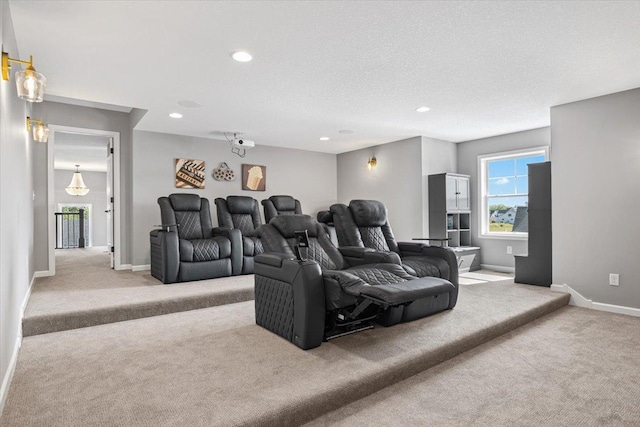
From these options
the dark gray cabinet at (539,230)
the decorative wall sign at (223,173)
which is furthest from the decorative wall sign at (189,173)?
the dark gray cabinet at (539,230)

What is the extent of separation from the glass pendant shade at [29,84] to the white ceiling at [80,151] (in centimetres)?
484

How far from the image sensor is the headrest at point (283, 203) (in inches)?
252

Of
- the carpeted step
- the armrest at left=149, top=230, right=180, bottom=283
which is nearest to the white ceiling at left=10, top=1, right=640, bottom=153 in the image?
the armrest at left=149, top=230, right=180, bottom=283

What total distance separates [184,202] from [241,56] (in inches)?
112

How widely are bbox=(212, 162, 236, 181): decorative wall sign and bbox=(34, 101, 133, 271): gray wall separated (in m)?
1.34

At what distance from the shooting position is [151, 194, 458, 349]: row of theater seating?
2674mm

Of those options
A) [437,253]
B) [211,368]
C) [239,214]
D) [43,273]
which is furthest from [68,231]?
[437,253]

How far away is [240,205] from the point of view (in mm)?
5879

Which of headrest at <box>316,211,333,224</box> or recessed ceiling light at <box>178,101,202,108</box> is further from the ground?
recessed ceiling light at <box>178,101,202,108</box>

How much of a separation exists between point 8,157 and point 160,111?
99.3 inches

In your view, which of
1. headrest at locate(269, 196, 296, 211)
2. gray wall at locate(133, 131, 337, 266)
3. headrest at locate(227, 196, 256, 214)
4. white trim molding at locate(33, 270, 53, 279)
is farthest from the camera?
headrest at locate(269, 196, 296, 211)

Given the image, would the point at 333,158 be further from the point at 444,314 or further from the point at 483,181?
the point at 444,314

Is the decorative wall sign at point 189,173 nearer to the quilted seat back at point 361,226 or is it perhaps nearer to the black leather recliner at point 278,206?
the black leather recliner at point 278,206

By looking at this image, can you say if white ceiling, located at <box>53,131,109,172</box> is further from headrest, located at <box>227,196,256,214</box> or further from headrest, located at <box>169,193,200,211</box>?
headrest, located at <box>227,196,256,214</box>
